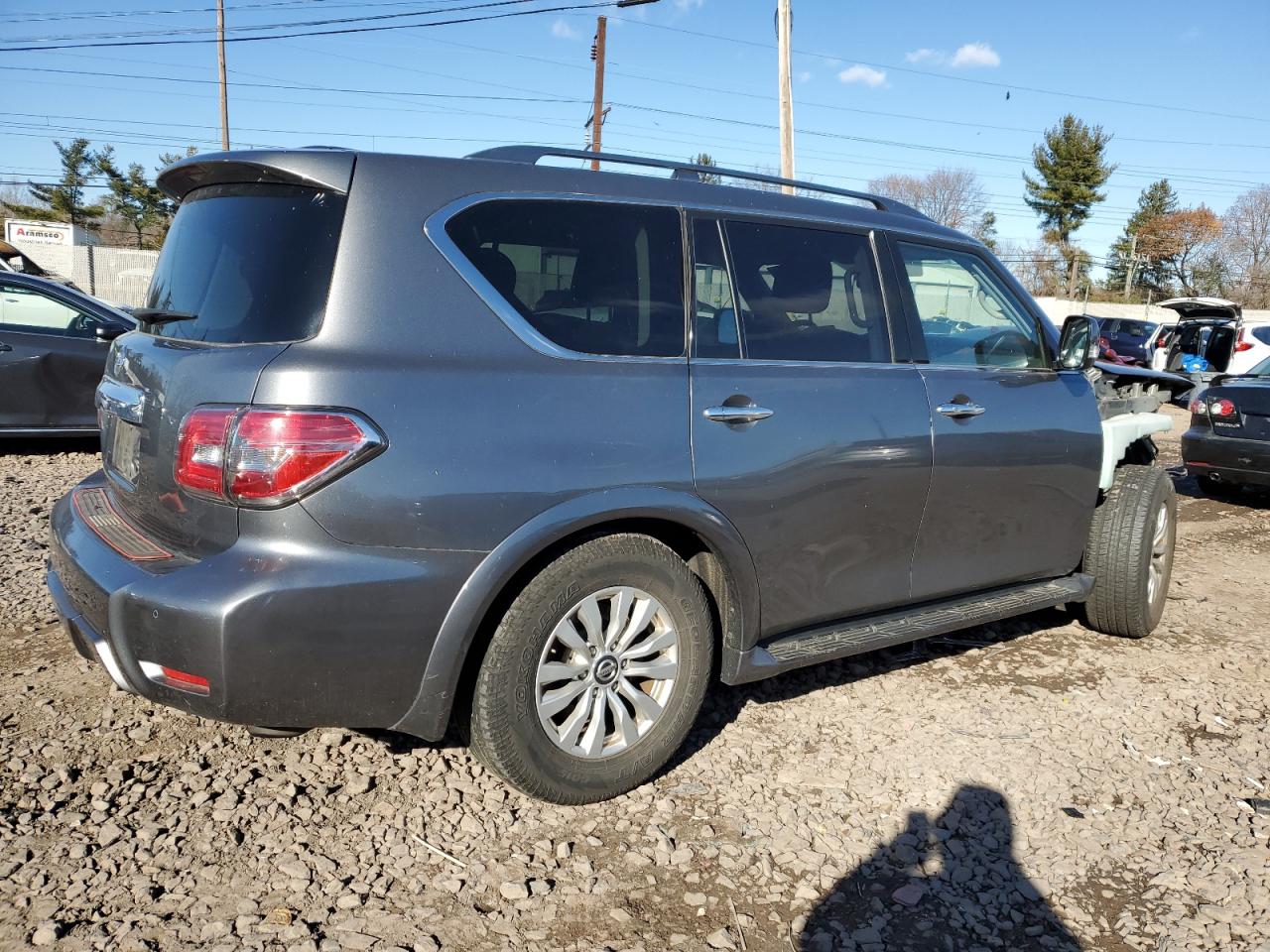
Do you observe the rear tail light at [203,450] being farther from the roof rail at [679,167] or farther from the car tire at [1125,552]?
the car tire at [1125,552]

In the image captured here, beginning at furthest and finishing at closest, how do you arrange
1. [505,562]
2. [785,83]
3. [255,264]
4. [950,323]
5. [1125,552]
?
[785,83] → [1125,552] → [950,323] → [255,264] → [505,562]

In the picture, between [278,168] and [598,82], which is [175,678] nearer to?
[278,168]

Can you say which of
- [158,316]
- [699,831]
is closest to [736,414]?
[699,831]

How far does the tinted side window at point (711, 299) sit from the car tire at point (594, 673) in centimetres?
67

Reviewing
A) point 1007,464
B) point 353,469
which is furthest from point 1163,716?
point 353,469

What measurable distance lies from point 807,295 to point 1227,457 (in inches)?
255

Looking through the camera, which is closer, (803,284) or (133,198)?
(803,284)

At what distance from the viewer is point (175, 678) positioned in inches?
98.1

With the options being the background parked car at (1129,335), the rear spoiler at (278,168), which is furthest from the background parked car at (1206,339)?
the rear spoiler at (278,168)

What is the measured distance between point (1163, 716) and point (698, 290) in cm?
251

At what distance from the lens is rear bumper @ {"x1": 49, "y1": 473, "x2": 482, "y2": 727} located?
238 cm

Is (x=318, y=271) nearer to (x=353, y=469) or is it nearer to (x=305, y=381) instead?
(x=305, y=381)

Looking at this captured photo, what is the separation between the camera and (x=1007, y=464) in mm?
3904

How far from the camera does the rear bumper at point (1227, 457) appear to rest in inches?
319
